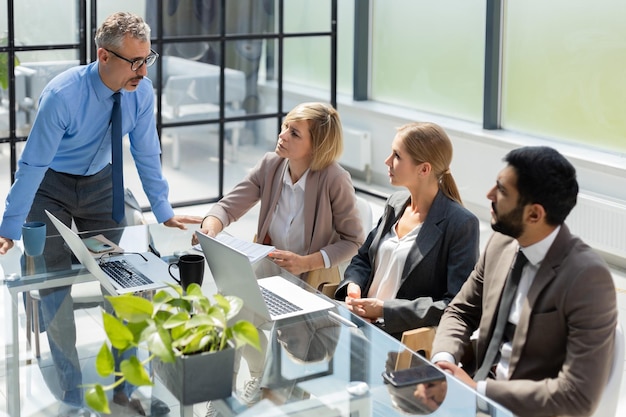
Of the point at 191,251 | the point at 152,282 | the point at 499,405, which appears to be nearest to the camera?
the point at 499,405

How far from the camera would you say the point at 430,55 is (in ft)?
23.1

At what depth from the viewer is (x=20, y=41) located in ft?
17.3

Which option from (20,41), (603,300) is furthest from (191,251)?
(20,41)

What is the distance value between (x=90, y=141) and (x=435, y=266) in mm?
1500

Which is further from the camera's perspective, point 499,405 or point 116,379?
point 116,379

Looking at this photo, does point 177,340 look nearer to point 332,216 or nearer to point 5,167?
point 332,216

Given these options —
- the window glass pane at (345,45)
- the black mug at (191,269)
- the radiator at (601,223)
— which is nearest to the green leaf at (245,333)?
the black mug at (191,269)

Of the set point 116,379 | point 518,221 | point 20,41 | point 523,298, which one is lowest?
point 116,379

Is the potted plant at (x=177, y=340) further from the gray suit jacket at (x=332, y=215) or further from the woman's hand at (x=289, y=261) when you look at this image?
the gray suit jacket at (x=332, y=215)

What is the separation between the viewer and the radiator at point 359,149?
726 centimetres

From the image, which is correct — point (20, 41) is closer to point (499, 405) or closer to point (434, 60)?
point (434, 60)

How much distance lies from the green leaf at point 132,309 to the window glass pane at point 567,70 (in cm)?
422

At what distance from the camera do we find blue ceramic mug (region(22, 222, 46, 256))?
11.0 feet

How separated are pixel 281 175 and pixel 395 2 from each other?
3.87 metres
